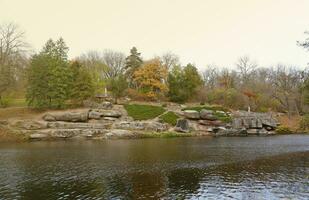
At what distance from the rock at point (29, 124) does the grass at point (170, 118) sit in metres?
20.3

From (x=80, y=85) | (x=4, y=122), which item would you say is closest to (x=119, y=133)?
(x=80, y=85)

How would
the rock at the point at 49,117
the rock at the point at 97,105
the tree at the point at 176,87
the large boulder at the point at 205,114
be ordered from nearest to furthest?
the rock at the point at 49,117 → the large boulder at the point at 205,114 → the rock at the point at 97,105 → the tree at the point at 176,87

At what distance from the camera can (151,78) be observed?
238 feet

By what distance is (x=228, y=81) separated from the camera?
91500 mm

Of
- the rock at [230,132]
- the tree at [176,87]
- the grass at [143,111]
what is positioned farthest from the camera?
the tree at [176,87]

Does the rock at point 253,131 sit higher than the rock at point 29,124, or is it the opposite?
the rock at point 29,124

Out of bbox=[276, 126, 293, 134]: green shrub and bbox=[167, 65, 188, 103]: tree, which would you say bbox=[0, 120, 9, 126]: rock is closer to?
bbox=[167, 65, 188, 103]: tree

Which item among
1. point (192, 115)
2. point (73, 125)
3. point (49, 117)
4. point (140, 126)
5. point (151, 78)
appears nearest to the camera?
point (73, 125)

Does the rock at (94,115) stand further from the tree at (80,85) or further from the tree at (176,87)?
the tree at (176,87)

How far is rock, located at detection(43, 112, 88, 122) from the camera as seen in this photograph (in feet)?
186

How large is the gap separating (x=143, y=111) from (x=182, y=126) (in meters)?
8.30

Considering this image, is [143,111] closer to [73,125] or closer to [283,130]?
[73,125]

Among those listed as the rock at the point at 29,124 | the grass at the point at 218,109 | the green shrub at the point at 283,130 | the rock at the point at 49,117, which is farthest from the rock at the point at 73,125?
the green shrub at the point at 283,130

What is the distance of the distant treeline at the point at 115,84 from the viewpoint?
60.8 m
